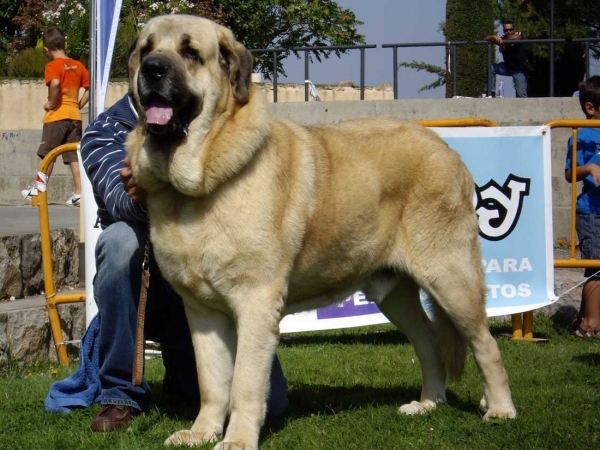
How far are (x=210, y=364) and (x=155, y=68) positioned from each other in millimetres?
1264

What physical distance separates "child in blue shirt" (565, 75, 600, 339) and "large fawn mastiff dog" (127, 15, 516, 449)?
2.50 metres

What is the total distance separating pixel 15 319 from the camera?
213 inches

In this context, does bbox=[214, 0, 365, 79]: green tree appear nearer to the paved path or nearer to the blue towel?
the paved path

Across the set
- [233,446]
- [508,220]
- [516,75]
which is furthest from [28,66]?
[233,446]

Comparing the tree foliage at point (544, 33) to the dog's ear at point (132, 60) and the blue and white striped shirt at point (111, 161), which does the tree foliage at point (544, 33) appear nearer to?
the blue and white striped shirt at point (111, 161)

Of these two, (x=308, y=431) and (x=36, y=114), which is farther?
(x=36, y=114)

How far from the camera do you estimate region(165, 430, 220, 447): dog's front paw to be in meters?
3.52

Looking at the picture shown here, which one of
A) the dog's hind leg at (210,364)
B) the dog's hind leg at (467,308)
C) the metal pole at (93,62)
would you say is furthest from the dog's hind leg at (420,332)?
the metal pole at (93,62)

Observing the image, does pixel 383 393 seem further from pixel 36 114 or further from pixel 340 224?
pixel 36 114

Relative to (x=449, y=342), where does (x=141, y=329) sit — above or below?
above

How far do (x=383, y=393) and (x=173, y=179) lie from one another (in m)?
1.96

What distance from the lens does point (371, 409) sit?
4.16m

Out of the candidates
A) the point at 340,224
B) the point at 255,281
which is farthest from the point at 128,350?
the point at 340,224

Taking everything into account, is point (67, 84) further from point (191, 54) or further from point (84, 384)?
point (191, 54)
